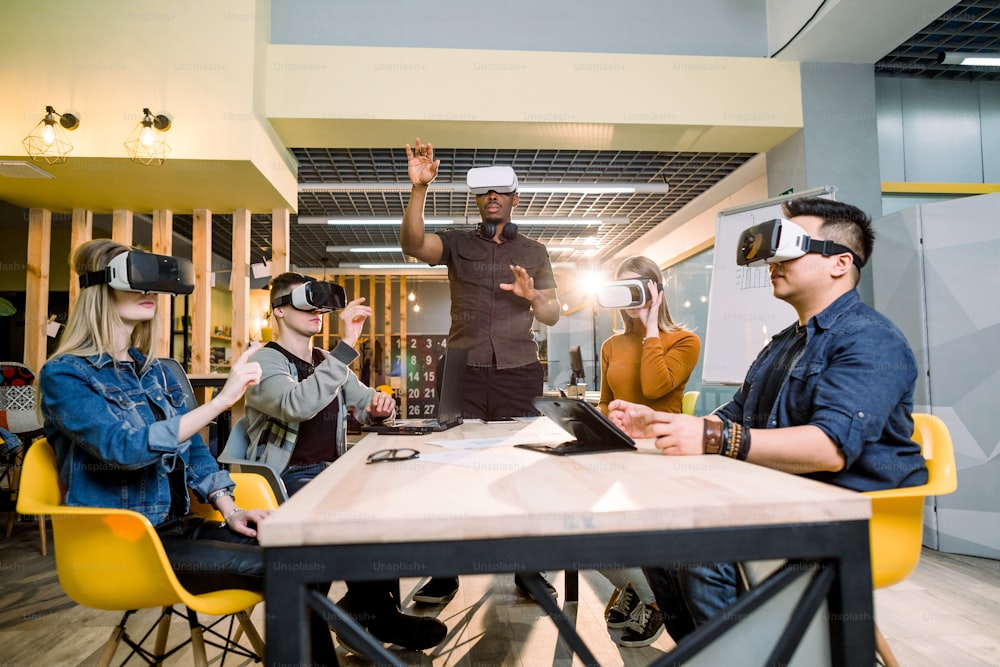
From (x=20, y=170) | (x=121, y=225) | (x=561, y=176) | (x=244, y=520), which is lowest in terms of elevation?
(x=244, y=520)

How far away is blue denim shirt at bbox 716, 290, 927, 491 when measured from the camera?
128 centimetres

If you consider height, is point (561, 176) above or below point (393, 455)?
above

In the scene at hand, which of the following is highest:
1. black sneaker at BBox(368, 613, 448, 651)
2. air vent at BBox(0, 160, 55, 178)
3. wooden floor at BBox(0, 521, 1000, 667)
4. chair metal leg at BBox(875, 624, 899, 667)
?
air vent at BBox(0, 160, 55, 178)

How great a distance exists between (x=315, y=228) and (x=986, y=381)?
24.9ft

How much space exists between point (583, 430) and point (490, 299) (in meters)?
1.10

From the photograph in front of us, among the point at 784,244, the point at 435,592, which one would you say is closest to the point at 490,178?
the point at 784,244

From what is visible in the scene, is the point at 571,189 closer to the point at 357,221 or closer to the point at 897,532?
the point at 357,221

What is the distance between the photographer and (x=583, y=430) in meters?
1.45

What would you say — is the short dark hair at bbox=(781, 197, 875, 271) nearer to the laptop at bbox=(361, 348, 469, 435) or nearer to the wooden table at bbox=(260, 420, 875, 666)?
the wooden table at bbox=(260, 420, 875, 666)

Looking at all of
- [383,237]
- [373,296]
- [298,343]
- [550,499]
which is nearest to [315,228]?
[383,237]

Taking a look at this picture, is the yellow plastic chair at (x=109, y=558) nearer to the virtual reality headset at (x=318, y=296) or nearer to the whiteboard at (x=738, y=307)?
the virtual reality headset at (x=318, y=296)

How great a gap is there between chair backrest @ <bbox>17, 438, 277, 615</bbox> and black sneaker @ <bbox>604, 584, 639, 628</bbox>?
151cm

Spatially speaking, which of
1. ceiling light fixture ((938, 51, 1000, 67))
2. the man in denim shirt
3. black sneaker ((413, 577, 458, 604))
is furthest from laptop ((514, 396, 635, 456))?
ceiling light fixture ((938, 51, 1000, 67))

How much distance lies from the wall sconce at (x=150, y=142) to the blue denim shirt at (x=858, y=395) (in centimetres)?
418
